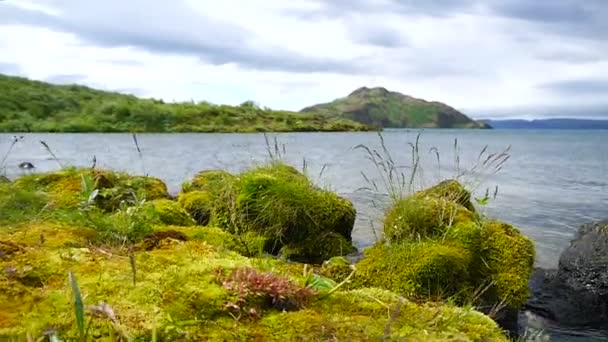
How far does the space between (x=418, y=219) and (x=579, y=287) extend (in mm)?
3951

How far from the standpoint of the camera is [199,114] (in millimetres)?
123000

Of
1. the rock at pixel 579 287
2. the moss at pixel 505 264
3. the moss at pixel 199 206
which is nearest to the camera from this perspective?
the moss at pixel 505 264

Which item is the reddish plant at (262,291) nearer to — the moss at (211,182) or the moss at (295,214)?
the moss at (295,214)

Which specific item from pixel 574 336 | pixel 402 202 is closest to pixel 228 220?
pixel 402 202

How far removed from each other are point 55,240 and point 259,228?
505 centimetres

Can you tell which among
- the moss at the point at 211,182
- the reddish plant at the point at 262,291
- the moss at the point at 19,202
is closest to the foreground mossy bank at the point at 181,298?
the reddish plant at the point at 262,291

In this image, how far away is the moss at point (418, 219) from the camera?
7047 millimetres

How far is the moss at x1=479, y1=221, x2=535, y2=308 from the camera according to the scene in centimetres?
685

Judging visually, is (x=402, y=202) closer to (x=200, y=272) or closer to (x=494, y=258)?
(x=494, y=258)

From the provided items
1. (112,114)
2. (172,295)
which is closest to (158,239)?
(172,295)

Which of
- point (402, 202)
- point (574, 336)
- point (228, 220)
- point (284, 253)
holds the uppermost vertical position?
point (402, 202)

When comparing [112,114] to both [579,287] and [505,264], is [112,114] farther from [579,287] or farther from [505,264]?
[505,264]

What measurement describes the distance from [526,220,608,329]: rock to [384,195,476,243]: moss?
2.86 m

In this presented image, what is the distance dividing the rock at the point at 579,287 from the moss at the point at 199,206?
18.5 ft
